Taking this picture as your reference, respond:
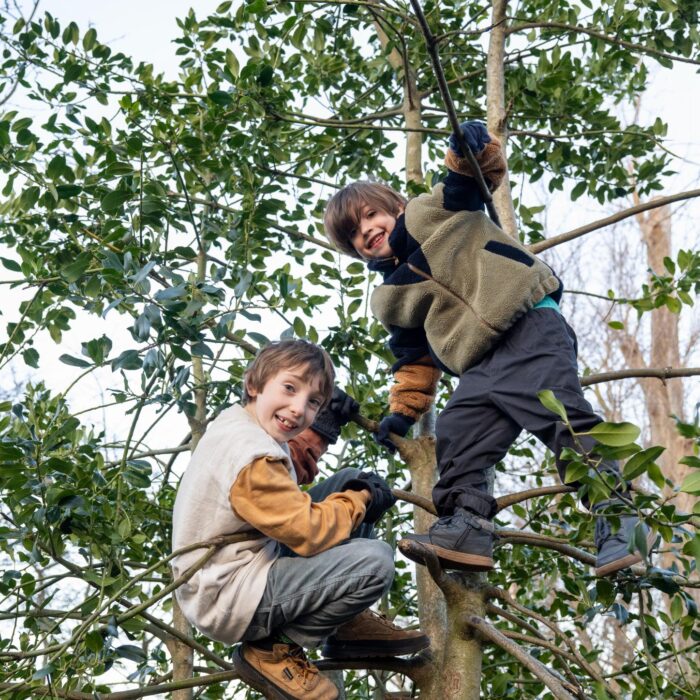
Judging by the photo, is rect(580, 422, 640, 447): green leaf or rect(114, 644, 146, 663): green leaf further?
rect(114, 644, 146, 663): green leaf

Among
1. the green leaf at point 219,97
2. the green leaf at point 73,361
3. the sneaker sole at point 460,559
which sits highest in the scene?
the green leaf at point 219,97

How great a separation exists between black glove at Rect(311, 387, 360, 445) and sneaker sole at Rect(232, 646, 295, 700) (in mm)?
745

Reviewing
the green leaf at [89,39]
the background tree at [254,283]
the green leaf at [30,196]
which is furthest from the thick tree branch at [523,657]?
the green leaf at [89,39]


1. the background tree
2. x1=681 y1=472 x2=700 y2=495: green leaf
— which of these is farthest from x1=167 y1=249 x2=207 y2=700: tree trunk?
x1=681 y1=472 x2=700 y2=495: green leaf

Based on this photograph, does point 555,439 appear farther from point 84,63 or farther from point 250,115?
point 84,63

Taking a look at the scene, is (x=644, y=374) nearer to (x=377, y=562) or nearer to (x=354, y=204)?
(x=354, y=204)

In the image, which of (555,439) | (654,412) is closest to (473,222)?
(555,439)

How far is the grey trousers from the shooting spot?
2346mm

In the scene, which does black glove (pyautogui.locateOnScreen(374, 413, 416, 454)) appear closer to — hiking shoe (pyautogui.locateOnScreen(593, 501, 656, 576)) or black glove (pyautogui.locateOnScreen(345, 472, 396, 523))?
black glove (pyautogui.locateOnScreen(345, 472, 396, 523))

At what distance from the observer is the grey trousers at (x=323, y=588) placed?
2.35 metres

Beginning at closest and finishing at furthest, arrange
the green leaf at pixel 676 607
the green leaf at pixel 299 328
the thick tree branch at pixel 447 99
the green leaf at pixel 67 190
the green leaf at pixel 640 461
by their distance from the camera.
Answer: the green leaf at pixel 640 461 → the thick tree branch at pixel 447 99 → the green leaf at pixel 676 607 → the green leaf at pixel 67 190 → the green leaf at pixel 299 328

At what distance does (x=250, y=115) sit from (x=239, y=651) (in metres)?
1.72

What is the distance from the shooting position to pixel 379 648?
100 inches

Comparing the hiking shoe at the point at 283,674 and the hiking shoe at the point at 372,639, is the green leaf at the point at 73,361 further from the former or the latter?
the hiking shoe at the point at 372,639
